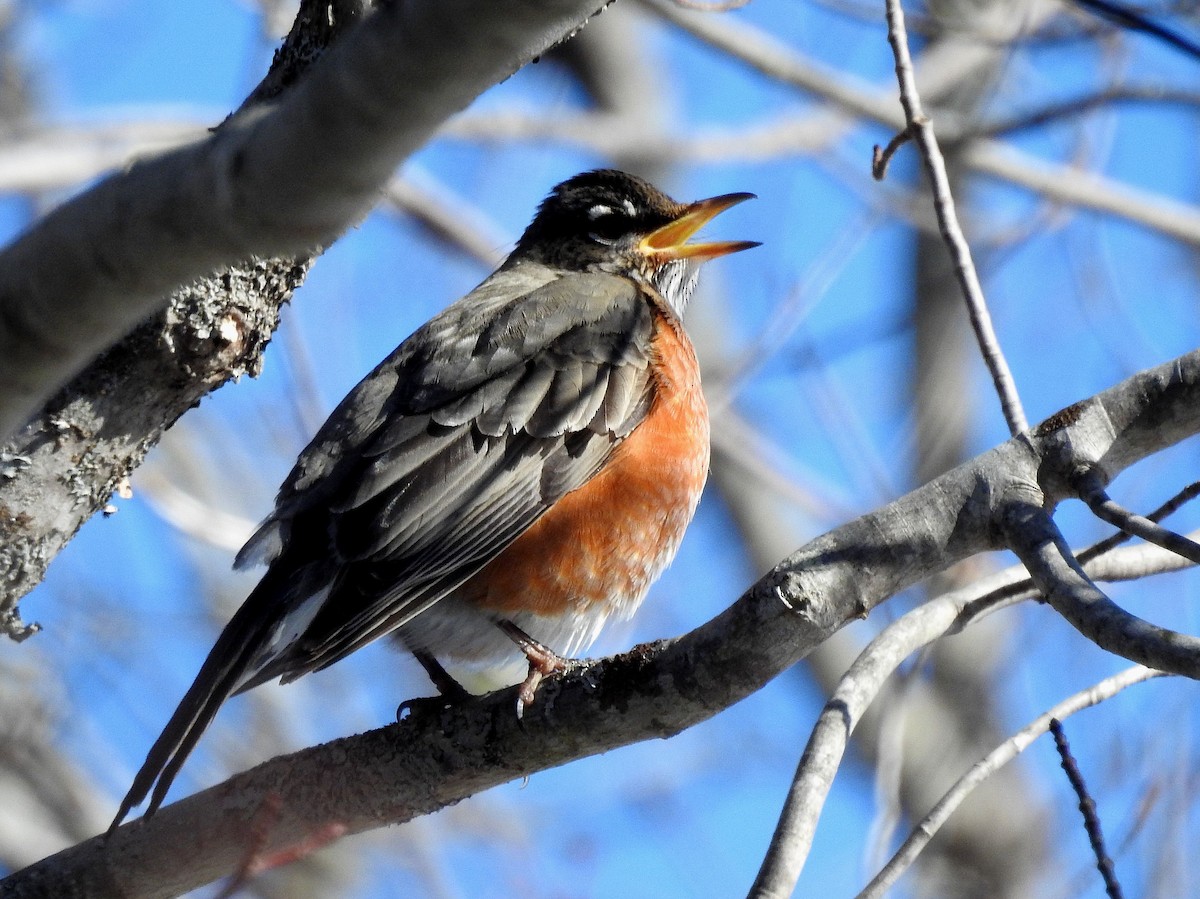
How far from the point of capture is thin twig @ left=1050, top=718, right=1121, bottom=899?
8.78 feet

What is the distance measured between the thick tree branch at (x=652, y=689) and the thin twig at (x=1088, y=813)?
44cm

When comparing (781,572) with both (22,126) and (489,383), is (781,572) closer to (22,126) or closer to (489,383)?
(489,383)

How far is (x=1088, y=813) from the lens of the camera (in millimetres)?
Answer: 2852

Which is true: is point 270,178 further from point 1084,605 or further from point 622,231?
point 622,231

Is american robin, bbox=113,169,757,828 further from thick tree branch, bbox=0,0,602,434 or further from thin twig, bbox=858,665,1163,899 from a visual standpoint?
thick tree branch, bbox=0,0,602,434

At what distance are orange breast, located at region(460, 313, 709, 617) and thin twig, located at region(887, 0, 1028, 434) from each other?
1.25 metres

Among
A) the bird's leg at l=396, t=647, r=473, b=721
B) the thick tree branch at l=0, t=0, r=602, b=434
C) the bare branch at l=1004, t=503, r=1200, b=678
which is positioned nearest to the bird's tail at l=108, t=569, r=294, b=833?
the bird's leg at l=396, t=647, r=473, b=721

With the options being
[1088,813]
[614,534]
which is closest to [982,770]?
[1088,813]

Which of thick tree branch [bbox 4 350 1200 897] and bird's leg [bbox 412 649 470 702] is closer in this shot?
thick tree branch [bbox 4 350 1200 897]

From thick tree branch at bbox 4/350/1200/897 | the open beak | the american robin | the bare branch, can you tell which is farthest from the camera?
the open beak

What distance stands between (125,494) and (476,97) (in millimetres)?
2339

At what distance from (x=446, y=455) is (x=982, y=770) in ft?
6.56

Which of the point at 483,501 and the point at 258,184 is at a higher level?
the point at 483,501

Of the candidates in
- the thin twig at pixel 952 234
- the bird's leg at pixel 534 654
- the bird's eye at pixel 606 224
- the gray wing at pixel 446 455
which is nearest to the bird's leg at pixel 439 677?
the bird's leg at pixel 534 654
